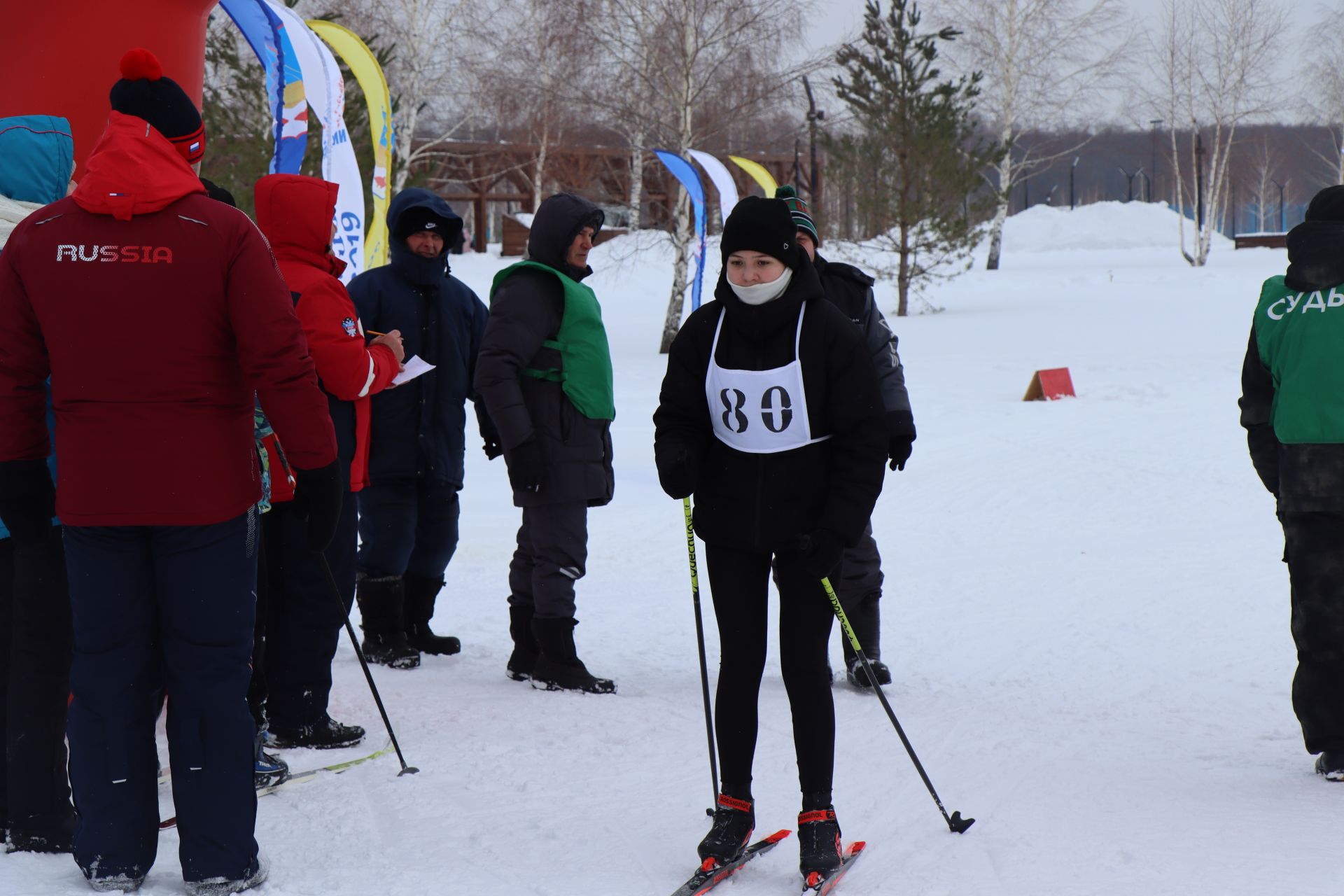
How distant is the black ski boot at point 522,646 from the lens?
191 inches

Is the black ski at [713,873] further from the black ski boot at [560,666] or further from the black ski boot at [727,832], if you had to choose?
the black ski boot at [560,666]

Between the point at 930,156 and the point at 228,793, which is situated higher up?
the point at 930,156

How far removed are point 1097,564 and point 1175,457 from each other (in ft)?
10.1

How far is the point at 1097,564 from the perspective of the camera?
6805 millimetres

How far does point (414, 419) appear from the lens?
4754 millimetres

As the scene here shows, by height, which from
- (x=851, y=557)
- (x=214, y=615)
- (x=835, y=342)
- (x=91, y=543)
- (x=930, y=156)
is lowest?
(x=851, y=557)

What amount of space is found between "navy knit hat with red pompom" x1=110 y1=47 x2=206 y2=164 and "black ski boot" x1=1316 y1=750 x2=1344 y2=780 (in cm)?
356

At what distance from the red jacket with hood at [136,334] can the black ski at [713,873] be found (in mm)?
1333

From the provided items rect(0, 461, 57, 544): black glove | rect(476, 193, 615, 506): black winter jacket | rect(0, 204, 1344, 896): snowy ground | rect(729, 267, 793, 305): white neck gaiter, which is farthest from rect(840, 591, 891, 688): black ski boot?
rect(0, 461, 57, 544): black glove

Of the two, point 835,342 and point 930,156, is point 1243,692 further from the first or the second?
point 930,156

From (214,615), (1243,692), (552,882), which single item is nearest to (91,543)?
(214,615)

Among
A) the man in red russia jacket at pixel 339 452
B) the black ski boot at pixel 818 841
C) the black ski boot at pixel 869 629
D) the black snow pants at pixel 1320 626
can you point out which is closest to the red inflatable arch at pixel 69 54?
the man in red russia jacket at pixel 339 452

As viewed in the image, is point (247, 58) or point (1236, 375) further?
point (247, 58)

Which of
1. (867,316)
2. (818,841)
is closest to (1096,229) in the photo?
(867,316)
